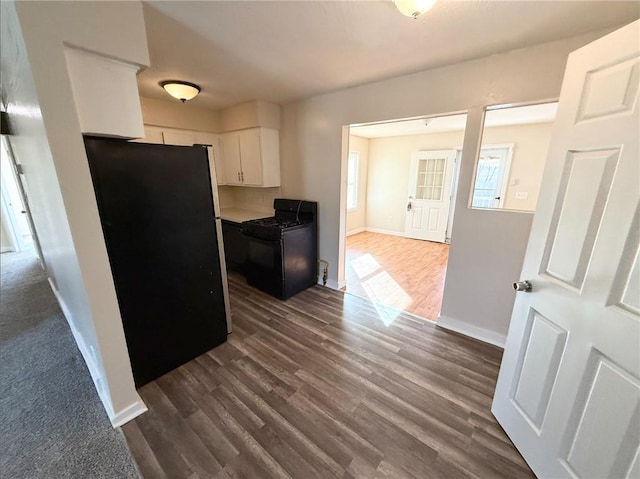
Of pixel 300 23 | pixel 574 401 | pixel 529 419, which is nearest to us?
pixel 574 401

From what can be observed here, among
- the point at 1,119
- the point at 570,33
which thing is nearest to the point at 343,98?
the point at 570,33

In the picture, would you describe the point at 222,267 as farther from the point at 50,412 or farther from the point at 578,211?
the point at 578,211

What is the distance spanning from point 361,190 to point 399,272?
314 cm

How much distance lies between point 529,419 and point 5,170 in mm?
8149

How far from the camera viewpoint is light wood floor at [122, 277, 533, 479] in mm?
1379

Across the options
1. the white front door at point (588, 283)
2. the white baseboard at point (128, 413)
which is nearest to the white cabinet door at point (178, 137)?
the white baseboard at point (128, 413)

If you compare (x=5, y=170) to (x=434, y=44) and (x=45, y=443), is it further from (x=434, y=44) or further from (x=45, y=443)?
(x=434, y=44)

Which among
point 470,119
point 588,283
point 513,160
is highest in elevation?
point 470,119

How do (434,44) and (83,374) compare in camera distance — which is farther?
(83,374)

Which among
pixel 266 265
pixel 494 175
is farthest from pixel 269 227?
pixel 494 175

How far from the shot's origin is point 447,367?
81.8 inches

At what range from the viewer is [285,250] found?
120 inches

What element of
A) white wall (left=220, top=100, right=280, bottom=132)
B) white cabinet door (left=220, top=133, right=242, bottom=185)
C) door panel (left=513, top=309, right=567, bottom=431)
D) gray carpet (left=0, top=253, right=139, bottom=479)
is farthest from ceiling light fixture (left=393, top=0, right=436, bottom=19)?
white cabinet door (left=220, top=133, right=242, bottom=185)

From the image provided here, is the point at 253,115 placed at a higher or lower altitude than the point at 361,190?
higher
